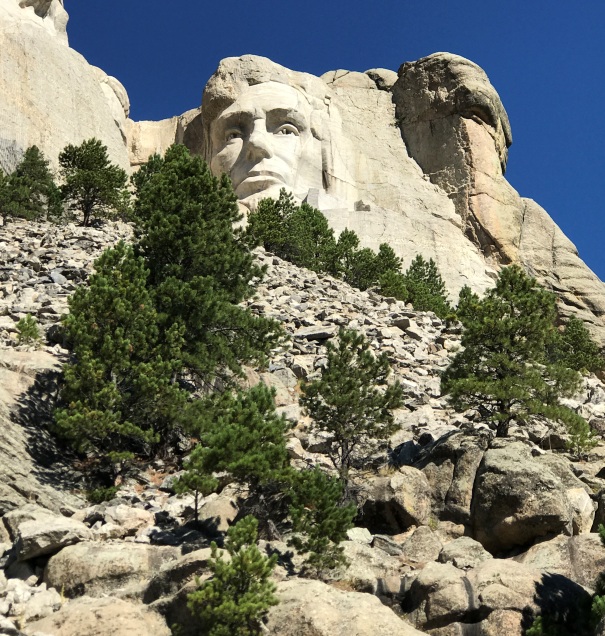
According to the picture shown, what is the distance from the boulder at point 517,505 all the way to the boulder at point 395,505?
45.6 inches

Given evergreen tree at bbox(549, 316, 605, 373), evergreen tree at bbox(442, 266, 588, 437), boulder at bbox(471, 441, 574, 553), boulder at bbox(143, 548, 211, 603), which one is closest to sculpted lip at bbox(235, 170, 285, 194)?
evergreen tree at bbox(549, 316, 605, 373)

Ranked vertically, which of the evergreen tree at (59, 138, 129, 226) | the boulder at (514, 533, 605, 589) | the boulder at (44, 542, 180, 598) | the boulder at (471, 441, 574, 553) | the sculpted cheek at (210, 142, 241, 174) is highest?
the sculpted cheek at (210, 142, 241, 174)

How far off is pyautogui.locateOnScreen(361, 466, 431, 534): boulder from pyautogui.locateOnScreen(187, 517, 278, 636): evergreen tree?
20.0ft

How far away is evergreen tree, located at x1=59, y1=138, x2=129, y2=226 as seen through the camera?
38219mm

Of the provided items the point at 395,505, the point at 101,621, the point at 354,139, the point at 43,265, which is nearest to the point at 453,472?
the point at 395,505

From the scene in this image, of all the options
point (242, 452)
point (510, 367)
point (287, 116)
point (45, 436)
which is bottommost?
point (45, 436)

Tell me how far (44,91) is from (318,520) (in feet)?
138

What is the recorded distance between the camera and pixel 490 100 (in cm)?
6369

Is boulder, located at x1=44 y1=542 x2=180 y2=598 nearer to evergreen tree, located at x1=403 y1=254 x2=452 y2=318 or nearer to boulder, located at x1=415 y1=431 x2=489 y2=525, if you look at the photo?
boulder, located at x1=415 y1=431 x2=489 y2=525

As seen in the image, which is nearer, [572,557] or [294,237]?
[572,557]

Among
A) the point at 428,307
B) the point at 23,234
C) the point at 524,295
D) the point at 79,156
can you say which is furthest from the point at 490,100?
the point at 524,295

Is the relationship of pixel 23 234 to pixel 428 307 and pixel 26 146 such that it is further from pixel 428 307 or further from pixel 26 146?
pixel 428 307

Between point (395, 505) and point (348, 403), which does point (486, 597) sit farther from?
point (348, 403)

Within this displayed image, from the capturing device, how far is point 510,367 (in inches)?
797
